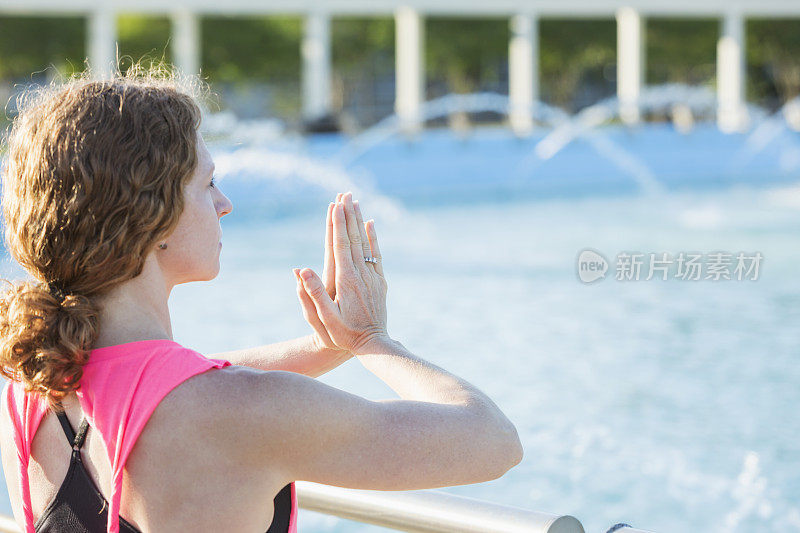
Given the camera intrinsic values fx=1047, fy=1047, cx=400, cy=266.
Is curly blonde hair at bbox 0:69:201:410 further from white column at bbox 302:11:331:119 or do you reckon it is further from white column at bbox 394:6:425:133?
white column at bbox 394:6:425:133

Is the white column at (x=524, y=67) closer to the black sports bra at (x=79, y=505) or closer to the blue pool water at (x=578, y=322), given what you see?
the blue pool water at (x=578, y=322)

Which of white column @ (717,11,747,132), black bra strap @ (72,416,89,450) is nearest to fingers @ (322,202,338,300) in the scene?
black bra strap @ (72,416,89,450)

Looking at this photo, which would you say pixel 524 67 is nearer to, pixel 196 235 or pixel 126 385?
pixel 196 235

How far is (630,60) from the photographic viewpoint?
2258cm

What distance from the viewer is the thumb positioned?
122 cm

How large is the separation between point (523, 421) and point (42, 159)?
162 inches

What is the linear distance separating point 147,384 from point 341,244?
13.4 inches

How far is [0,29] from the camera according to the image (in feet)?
80.6

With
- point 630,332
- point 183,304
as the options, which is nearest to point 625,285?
point 630,332

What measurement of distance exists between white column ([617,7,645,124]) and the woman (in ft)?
71.3

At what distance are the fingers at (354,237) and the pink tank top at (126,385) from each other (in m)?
0.28

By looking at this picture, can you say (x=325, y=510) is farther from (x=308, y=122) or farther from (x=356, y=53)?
(x=356, y=53)

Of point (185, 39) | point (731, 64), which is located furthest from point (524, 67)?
point (185, 39)

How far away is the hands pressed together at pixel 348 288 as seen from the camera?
125 centimetres
